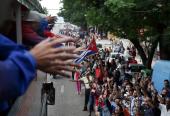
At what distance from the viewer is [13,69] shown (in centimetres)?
131

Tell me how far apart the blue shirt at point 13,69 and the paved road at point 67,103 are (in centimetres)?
1657

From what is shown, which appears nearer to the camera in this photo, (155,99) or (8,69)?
(8,69)

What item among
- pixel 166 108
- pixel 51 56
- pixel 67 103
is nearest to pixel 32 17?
pixel 51 56

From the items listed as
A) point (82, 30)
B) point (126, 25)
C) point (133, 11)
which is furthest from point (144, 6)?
point (82, 30)

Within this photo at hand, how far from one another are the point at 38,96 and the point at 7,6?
344 cm

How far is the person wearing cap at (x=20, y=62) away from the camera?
129 cm

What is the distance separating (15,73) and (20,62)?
4cm

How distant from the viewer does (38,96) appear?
476 cm

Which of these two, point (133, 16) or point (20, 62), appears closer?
point (20, 62)

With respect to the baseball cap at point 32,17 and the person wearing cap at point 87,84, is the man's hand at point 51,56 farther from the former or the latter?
the person wearing cap at point 87,84

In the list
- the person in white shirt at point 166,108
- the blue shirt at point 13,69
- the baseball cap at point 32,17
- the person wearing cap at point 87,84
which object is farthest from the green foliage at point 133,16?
the blue shirt at point 13,69

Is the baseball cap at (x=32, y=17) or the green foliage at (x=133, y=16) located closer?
the baseball cap at (x=32, y=17)

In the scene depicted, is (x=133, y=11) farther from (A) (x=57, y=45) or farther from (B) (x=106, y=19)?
(A) (x=57, y=45)

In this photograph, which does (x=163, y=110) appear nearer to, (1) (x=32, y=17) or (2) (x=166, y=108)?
(2) (x=166, y=108)
